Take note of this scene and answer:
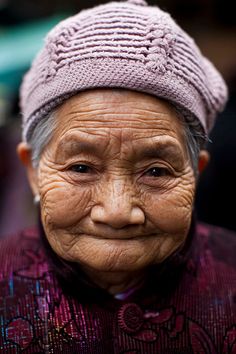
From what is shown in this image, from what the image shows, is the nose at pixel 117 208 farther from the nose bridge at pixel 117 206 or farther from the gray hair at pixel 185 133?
the gray hair at pixel 185 133

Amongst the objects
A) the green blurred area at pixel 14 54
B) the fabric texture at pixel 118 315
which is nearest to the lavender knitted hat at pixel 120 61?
the fabric texture at pixel 118 315

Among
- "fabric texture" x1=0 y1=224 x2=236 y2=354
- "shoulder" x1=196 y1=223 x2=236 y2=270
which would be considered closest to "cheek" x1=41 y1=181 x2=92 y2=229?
"fabric texture" x1=0 y1=224 x2=236 y2=354

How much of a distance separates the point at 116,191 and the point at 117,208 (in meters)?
0.06

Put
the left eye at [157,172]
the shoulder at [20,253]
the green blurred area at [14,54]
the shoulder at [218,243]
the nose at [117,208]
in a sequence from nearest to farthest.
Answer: the nose at [117,208] < the left eye at [157,172] < the shoulder at [20,253] < the shoulder at [218,243] < the green blurred area at [14,54]

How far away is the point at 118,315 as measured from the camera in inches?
78.2

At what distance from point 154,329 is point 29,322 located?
464mm

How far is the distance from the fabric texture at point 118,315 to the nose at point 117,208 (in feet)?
1.15

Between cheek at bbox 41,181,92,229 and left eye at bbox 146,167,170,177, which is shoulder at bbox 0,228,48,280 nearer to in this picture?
cheek at bbox 41,181,92,229

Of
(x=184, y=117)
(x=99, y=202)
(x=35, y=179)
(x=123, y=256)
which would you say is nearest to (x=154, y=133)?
(x=184, y=117)

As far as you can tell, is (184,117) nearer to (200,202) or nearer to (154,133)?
(154,133)

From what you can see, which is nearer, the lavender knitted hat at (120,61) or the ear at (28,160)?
the lavender knitted hat at (120,61)

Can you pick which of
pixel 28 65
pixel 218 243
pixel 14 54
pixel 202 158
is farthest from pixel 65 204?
pixel 14 54

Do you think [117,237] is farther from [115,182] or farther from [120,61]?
[120,61]

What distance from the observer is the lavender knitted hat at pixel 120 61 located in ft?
6.02
